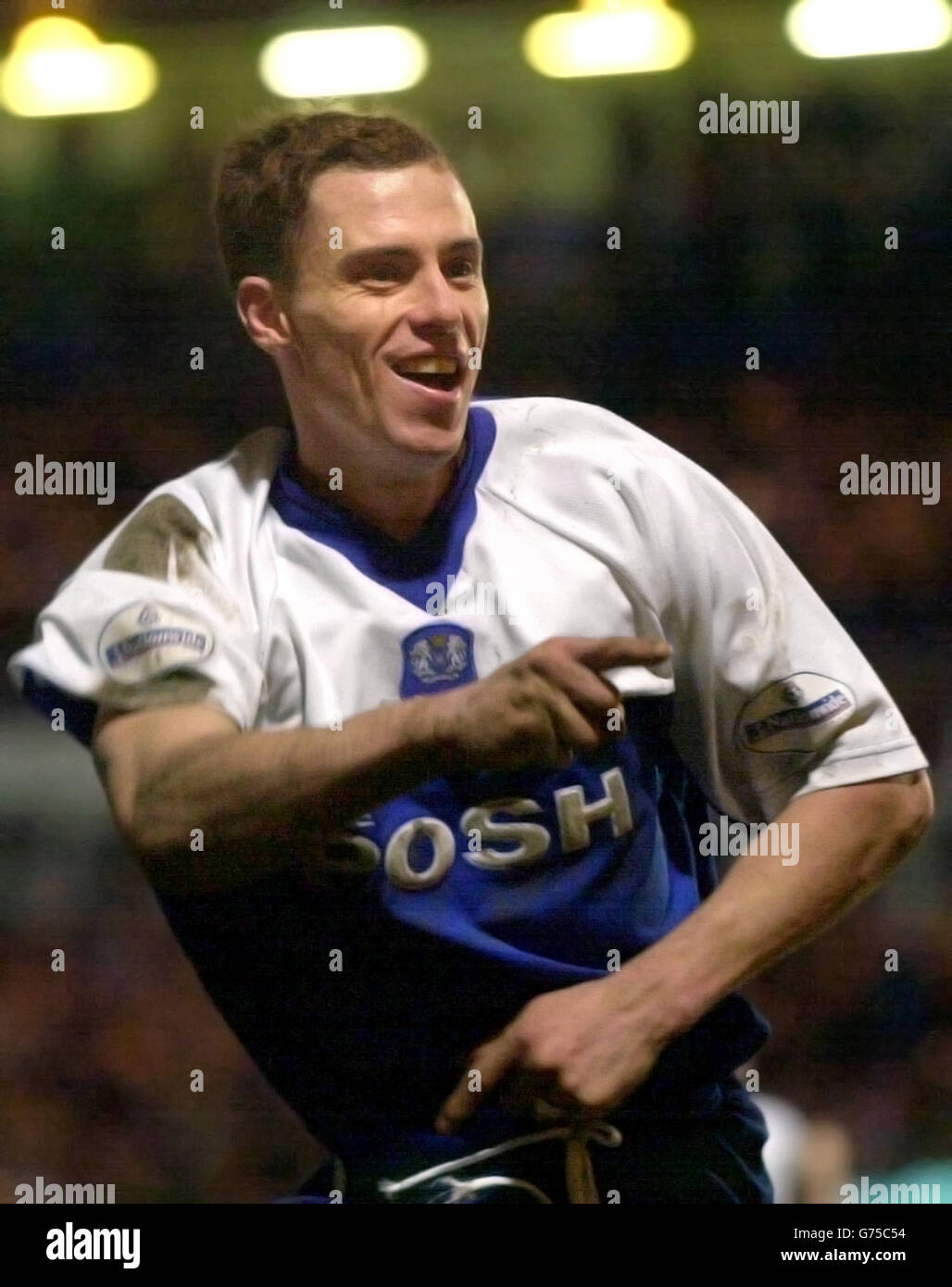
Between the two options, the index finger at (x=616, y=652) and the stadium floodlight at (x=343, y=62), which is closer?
the index finger at (x=616, y=652)

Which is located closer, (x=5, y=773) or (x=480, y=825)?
(x=480, y=825)

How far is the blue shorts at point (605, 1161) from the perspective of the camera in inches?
76.5

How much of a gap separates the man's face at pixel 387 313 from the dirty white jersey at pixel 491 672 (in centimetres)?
6

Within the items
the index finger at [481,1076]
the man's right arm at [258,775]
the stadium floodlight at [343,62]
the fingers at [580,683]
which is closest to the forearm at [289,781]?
the man's right arm at [258,775]

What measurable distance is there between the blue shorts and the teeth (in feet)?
2.83

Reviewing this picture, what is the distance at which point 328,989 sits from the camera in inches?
76.7

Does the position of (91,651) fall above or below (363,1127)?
above

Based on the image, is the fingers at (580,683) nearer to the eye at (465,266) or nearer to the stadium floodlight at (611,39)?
the eye at (465,266)

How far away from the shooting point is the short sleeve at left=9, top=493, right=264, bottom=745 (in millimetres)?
1930

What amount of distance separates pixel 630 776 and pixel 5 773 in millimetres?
762

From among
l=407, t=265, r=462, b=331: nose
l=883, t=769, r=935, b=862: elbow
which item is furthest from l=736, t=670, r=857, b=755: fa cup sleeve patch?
l=407, t=265, r=462, b=331: nose

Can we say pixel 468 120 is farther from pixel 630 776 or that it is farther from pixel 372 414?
pixel 630 776

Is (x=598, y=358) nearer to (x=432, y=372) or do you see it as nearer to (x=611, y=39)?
(x=432, y=372)
